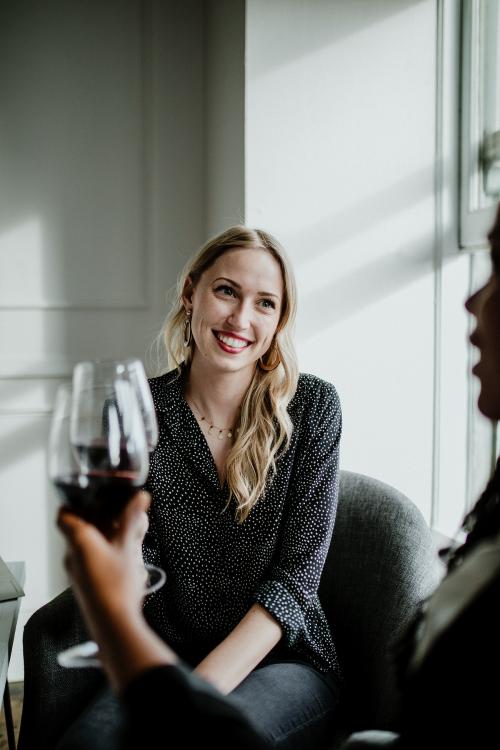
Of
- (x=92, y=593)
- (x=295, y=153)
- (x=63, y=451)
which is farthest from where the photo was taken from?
(x=295, y=153)

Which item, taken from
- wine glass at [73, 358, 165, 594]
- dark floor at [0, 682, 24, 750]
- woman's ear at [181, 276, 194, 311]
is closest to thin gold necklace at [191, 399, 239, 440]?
woman's ear at [181, 276, 194, 311]

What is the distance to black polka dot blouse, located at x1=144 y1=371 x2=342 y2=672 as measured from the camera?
141 cm

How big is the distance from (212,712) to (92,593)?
0.47ft

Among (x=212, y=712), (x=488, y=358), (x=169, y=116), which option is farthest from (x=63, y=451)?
(x=169, y=116)

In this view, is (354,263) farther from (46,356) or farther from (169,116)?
(46,356)

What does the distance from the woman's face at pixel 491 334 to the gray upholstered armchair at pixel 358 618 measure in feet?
2.30

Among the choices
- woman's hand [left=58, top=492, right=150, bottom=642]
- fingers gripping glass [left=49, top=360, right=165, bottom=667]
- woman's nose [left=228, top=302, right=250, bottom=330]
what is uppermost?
woman's nose [left=228, top=302, right=250, bottom=330]

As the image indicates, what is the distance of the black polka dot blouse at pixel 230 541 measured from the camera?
55.5 inches

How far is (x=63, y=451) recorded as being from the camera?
72 cm

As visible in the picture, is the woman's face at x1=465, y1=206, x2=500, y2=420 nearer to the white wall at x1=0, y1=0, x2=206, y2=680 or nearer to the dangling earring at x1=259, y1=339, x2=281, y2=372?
the dangling earring at x1=259, y1=339, x2=281, y2=372

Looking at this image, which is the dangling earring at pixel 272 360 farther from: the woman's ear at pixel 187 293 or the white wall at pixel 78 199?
the white wall at pixel 78 199

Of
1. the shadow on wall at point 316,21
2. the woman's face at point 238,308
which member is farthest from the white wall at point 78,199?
the woman's face at point 238,308

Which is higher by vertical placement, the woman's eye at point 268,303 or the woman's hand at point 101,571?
the woman's eye at point 268,303

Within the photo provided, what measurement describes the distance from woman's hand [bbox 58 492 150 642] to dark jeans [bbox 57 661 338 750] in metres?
0.59
